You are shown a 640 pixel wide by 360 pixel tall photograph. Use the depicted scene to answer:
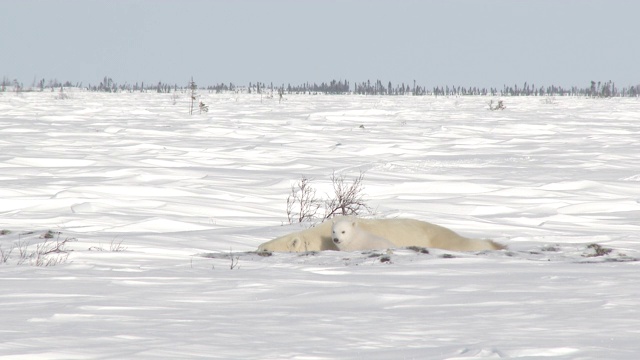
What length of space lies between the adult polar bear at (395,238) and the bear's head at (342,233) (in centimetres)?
16

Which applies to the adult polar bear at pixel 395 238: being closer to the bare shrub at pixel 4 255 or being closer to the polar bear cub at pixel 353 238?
the polar bear cub at pixel 353 238

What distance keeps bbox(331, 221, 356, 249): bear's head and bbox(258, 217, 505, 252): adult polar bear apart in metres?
0.16

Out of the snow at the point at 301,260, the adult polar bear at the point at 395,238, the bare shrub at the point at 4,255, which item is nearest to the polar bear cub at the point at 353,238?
the adult polar bear at the point at 395,238

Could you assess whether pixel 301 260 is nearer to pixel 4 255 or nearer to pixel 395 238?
pixel 395 238

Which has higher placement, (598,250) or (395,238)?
(598,250)

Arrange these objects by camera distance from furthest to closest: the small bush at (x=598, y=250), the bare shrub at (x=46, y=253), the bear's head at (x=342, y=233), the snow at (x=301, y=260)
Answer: the bear's head at (x=342, y=233) → the small bush at (x=598, y=250) → the bare shrub at (x=46, y=253) → the snow at (x=301, y=260)

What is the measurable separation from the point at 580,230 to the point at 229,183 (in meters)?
4.72

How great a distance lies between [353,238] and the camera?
7.20 metres

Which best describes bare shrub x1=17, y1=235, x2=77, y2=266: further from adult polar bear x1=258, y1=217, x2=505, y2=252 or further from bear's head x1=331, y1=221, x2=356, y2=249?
bear's head x1=331, y1=221, x2=356, y2=249

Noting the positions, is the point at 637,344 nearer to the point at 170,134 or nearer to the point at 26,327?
the point at 26,327

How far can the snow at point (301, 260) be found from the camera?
3.62m

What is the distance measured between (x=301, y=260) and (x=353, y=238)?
84cm

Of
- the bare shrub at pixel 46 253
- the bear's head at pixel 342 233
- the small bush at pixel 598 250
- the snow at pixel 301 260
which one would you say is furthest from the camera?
the bear's head at pixel 342 233

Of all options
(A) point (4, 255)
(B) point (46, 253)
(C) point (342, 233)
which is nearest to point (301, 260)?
(C) point (342, 233)
